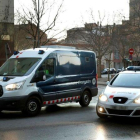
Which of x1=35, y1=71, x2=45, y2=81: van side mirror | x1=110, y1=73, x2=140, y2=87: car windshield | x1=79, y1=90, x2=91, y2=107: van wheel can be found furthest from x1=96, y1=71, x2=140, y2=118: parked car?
x1=79, y1=90, x2=91, y2=107: van wheel

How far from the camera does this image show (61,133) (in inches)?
331

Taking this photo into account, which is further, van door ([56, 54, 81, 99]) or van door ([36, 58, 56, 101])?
van door ([56, 54, 81, 99])

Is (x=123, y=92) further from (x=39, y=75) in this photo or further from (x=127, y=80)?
(x=39, y=75)

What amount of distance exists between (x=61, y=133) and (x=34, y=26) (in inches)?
1076

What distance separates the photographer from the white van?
1085cm

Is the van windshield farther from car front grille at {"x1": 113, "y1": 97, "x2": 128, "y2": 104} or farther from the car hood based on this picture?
car front grille at {"x1": 113, "y1": 97, "x2": 128, "y2": 104}

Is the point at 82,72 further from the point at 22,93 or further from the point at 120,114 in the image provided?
the point at 120,114

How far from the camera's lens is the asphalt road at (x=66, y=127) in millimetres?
8039

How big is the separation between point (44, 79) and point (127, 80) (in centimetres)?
283

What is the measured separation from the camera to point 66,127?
925cm

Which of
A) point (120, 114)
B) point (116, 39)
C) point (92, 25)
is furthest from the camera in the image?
point (92, 25)

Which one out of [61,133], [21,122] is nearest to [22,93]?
[21,122]

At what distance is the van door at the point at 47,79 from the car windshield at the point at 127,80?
226cm

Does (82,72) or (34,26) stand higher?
(34,26)
